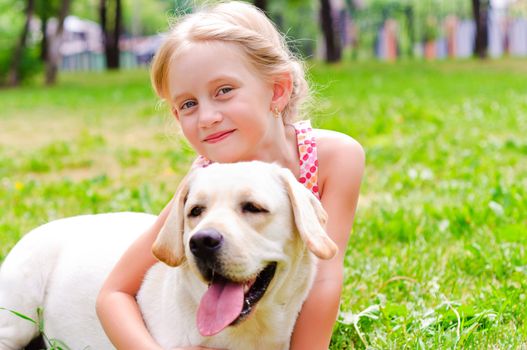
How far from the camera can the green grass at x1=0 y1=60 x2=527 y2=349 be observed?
3857 mm

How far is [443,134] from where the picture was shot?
32.2 feet

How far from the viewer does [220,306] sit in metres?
2.85

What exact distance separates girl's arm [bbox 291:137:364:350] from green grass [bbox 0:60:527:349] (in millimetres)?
391

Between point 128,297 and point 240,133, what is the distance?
862 mm

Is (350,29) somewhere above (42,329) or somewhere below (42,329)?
below

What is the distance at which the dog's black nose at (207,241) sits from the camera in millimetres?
2709

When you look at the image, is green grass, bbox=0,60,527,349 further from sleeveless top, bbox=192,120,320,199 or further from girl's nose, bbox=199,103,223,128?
girl's nose, bbox=199,103,223,128

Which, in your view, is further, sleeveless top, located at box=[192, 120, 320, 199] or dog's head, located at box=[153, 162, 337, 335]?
sleeveless top, located at box=[192, 120, 320, 199]

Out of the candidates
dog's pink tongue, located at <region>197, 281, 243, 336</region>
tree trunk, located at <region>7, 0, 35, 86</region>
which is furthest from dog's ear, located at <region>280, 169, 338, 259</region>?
tree trunk, located at <region>7, 0, 35, 86</region>

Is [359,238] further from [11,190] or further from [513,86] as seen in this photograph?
[513,86]

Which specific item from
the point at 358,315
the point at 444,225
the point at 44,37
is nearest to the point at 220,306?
the point at 358,315

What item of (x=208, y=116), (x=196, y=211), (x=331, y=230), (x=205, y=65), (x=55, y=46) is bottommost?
(x=55, y=46)

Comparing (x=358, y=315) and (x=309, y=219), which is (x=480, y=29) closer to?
(x=358, y=315)

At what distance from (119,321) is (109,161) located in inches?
256
